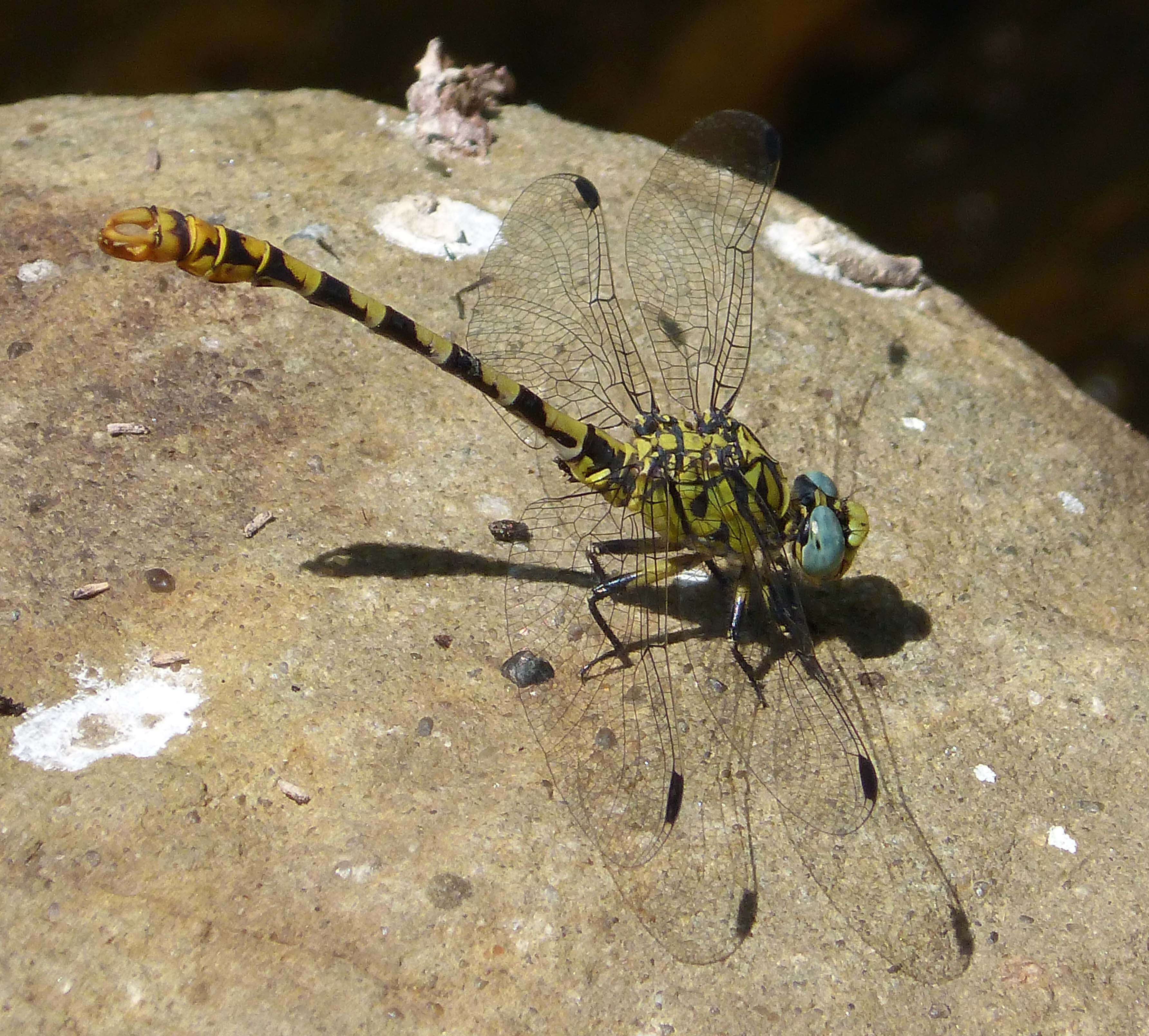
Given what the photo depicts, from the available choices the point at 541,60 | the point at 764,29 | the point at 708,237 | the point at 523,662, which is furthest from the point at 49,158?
the point at 764,29

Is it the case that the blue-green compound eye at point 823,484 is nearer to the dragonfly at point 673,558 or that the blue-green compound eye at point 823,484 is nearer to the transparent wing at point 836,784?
the dragonfly at point 673,558

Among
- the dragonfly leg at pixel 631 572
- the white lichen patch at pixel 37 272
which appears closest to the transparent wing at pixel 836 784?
the dragonfly leg at pixel 631 572

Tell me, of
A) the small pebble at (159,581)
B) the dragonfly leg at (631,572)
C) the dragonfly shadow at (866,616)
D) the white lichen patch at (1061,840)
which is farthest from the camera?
the dragonfly shadow at (866,616)

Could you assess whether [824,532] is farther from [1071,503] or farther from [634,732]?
[1071,503]

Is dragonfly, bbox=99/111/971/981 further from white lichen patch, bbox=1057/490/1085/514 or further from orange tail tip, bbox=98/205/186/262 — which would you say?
white lichen patch, bbox=1057/490/1085/514

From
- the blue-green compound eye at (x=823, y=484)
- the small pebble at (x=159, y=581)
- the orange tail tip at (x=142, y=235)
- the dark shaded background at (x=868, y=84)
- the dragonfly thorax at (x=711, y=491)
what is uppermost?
the orange tail tip at (x=142, y=235)

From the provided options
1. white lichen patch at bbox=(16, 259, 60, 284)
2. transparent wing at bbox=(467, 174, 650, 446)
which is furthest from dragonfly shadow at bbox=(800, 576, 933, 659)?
white lichen patch at bbox=(16, 259, 60, 284)

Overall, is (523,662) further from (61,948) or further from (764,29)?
(764,29)
